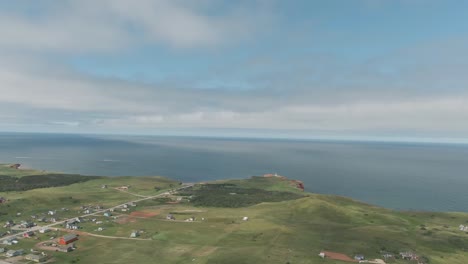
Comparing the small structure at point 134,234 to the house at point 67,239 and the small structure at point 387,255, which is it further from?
the small structure at point 387,255

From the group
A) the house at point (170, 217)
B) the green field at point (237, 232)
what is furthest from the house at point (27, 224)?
the house at point (170, 217)

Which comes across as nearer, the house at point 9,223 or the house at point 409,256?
the house at point 409,256

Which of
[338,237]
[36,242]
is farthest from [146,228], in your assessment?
[338,237]

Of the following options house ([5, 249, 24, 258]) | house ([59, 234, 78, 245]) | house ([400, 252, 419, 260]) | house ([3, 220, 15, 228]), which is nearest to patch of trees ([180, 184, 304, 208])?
house ([59, 234, 78, 245])

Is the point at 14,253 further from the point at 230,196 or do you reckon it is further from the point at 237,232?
the point at 230,196

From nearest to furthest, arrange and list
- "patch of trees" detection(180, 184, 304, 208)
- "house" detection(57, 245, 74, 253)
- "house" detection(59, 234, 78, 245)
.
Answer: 1. "house" detection(57, 245, 74, 253)
2. "house" detection(59, 234, 78, 245)
3. "patch of trees" detection(180, 184, 304, 208)

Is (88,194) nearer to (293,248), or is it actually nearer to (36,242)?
(36,242)

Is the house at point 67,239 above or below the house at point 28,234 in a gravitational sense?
above

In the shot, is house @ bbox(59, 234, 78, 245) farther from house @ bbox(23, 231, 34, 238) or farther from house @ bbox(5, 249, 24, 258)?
house @ bbox(23, 231, 34, 238)
